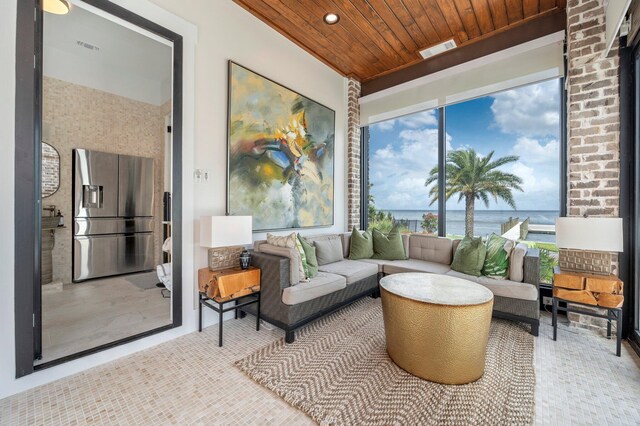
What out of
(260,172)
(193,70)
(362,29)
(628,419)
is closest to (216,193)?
(260,172)

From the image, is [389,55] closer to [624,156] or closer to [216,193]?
[624,156]

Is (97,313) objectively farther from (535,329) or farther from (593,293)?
(593,293)

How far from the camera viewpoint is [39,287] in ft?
5.85

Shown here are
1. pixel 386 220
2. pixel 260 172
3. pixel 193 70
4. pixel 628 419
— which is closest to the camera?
pixel 628 419

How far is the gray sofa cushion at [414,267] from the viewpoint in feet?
10.8

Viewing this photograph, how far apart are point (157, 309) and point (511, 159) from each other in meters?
5.84

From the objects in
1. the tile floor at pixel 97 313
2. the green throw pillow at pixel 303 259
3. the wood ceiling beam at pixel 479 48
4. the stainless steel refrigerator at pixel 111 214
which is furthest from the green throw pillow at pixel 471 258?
the stainless steel refrigerator at pixel 111 214

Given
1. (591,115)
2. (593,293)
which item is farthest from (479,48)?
(593,293)

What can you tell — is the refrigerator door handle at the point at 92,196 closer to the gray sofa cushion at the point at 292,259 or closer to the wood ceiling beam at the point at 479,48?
the gray sofa cushion at the point at 292,259

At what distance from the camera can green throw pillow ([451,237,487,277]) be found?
2.99 meters

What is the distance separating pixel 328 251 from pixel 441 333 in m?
2.00

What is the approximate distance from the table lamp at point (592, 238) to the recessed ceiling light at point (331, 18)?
10.3 feet

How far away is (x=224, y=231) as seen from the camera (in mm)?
2430

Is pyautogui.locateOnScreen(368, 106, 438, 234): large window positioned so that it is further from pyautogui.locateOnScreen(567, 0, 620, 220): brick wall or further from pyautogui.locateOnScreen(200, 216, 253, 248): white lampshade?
pyautogui.locateOnScreen(200, 216, 253, 248): white lampshade
